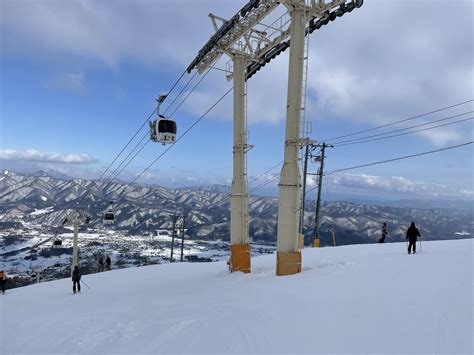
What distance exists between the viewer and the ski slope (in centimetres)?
686

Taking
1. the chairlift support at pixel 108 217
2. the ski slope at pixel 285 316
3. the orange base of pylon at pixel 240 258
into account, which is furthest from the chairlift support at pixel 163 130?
the chairlift support at pixel 108 217

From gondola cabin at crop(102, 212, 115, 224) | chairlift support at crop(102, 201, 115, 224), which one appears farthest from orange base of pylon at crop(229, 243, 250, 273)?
gondola cabin at crop(102, 212, 115, 224)

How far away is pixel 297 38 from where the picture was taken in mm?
14781

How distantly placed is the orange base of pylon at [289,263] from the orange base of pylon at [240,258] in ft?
13.9

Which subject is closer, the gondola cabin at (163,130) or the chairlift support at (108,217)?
the gondola cabin at (163,130)

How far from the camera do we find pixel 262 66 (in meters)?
20.2

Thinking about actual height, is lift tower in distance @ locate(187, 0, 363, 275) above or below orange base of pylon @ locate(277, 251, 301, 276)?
above

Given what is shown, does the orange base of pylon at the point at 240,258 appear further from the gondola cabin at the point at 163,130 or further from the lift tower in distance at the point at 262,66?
the gondola cabin at the point at 163,130

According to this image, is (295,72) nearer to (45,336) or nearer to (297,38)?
(297,38)

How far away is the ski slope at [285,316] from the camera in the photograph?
270 inches

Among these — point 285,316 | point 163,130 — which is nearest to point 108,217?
point 163,130

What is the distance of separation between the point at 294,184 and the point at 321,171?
19582mm

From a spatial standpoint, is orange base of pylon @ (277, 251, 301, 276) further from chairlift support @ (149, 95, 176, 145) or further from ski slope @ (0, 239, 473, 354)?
chairlift support @ (149, 95, 176, 145)

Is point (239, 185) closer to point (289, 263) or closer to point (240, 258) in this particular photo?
point (240, 258)
